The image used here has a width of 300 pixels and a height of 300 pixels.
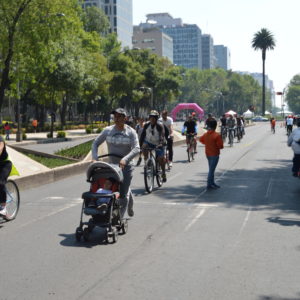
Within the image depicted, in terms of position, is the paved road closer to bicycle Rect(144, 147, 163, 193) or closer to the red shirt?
bicycle Rect(144, 147, 163, 193)

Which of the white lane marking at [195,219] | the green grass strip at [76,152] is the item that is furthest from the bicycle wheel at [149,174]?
the green grass strip at [76,152]

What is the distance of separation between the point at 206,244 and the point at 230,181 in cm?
750

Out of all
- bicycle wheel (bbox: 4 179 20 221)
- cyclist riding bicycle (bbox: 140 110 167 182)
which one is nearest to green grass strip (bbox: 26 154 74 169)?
cyclist riding bicycle (bbox: 140 110 167 182)

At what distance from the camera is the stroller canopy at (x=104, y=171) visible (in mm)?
7387

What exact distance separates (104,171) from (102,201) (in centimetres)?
41

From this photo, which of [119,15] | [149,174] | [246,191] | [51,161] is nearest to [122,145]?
[149,174]

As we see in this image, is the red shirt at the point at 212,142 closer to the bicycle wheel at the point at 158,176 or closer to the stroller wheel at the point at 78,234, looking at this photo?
the bicycle wheel at the point at 158,176

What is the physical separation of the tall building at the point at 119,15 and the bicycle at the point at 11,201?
135627 mm

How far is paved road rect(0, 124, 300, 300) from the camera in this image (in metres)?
5.34

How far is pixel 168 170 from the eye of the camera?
17391mm

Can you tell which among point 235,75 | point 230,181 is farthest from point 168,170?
point 235,75

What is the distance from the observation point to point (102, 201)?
24.2ft

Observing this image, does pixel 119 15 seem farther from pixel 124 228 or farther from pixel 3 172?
pixel 124 228

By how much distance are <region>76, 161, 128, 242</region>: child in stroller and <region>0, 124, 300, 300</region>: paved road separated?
0.69 feet
